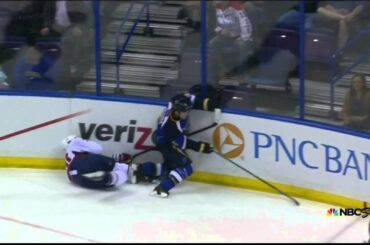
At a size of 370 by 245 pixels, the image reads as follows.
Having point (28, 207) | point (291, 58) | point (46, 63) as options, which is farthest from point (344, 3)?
point (28, 207)

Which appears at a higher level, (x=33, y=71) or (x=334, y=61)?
(x=334, y=61)

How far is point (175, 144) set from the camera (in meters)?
6.98

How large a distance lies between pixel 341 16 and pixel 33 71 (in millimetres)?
2986

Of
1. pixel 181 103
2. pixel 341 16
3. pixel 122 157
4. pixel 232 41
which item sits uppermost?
pixel 341 16

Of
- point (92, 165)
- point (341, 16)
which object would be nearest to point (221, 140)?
point (92, 165)

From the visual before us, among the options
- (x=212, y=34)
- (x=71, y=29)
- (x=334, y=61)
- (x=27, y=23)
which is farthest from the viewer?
(x=27, y=23)

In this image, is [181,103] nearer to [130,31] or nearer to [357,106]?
[130,31]

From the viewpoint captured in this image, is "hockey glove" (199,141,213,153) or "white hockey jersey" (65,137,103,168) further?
"white hockey jersey" (65,137,103,168)

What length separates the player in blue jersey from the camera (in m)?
6.84

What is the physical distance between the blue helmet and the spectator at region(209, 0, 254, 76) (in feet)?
1.60

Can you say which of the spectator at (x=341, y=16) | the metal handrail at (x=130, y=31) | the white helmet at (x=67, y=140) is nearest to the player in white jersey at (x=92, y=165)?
the white helmet at (x=67, y=140)

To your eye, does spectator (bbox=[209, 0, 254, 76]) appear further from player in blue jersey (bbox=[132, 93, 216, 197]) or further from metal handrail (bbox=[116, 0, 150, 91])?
metal handrail (bbox=[116, 0, 150, 91])

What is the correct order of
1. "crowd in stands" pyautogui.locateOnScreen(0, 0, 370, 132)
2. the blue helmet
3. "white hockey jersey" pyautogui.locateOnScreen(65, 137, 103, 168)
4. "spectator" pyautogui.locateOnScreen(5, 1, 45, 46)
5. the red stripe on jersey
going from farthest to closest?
"spectator" pyautogui.locateOnScreen(5, 1, 45, 46) → the red stripe on jersey → "white hockey jersey" pyautogui.locateOnScreen(65, 137, 103, 168) → "crowd in stands" pyautogui.locateOnScreen(0, 0, 370, 132) → the blue helmet

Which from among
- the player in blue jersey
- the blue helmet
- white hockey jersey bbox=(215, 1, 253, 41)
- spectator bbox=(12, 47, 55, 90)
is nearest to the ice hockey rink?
the player in blue jersey
